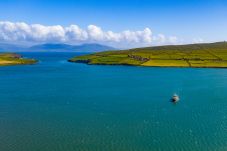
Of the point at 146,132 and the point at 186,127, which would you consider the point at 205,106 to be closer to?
the point at 186,127

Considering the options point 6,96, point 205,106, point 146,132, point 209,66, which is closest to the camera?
point 146,132

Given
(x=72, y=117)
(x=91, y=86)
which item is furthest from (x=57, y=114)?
(x=91, y=86)

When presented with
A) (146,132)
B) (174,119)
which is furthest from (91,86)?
(146,132)

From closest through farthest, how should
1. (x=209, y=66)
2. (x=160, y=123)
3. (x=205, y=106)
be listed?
(x=160, y=123) → (x=205, y=106) → (x=209, y=66)

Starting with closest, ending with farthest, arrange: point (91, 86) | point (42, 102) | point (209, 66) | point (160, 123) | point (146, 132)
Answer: point (146, 132) → point (160, 123) → point (42, 102) → point (91, 86) → point (209, 66)

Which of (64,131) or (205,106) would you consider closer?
(64,131)

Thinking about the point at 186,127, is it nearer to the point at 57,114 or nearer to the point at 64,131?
the point at 64,131
